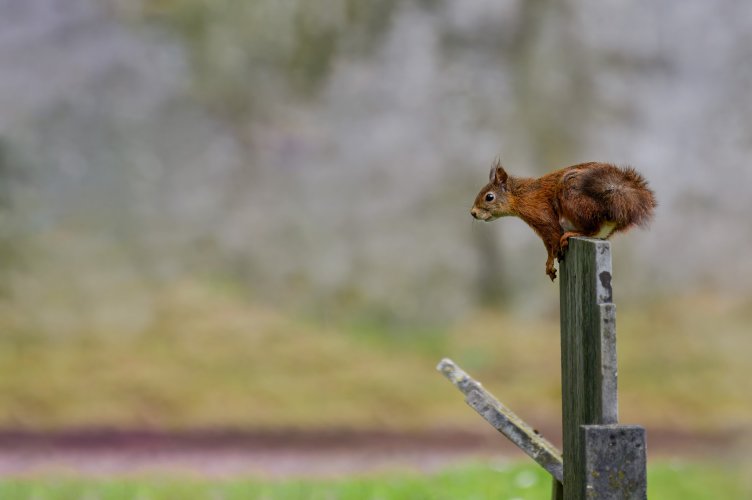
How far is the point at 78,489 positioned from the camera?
17.6ft

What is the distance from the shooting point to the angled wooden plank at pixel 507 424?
98.9 inches

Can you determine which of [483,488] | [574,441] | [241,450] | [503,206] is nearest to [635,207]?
[503,206]

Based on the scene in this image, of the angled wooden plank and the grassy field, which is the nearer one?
the angled wooden plank

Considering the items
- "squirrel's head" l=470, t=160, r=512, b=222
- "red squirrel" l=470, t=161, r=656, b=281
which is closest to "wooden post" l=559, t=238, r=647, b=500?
"red squirrel" l=470, t=161, r=656, b=281

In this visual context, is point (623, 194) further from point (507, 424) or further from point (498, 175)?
point (507, 424)

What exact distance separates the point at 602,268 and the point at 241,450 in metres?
4.07

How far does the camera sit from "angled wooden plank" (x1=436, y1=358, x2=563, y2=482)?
251 cm

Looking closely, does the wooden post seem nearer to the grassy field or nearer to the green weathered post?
the green weathered post

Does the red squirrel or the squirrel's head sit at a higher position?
the squirrel's head

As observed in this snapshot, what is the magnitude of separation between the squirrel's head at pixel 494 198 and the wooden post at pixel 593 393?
2.36 feet

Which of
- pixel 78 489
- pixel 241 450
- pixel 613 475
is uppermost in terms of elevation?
pixel 241 450

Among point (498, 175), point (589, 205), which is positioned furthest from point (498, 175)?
point (589, 205)

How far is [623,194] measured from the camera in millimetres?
2752

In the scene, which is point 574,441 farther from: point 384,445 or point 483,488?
point 384,445
